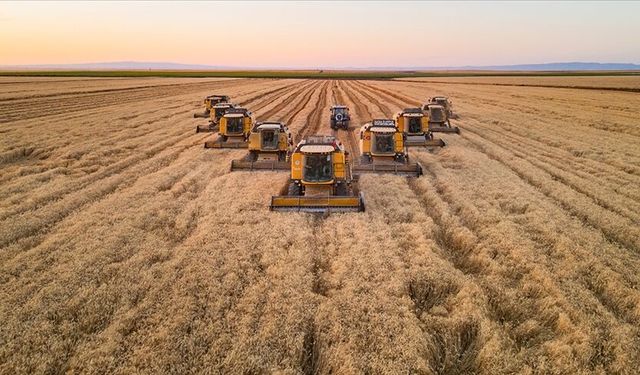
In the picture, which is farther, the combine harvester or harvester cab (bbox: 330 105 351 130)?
harvester cab (bbox: 330 105 351 130)

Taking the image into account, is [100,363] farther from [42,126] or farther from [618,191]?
[42,126]

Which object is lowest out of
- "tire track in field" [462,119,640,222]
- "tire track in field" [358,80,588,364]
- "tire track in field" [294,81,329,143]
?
"tire track in field" [358,80,588,364]

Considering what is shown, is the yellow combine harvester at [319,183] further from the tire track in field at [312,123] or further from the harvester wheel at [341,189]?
the tire track in field at [312,123]

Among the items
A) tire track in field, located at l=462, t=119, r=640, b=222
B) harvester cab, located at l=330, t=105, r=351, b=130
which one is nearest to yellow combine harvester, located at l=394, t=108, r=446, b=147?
tire track in field, located at l=462, t=119, r=640, b=222

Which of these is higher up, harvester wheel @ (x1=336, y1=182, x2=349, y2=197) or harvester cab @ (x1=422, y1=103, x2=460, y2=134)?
harvester cab @ (x1=422, y1=103, x2=460, y2=134)

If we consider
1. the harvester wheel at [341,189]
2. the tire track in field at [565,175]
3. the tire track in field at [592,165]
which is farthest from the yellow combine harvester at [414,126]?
the harvester wheel at [341,189]

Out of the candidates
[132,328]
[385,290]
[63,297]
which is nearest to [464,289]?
[385,290]

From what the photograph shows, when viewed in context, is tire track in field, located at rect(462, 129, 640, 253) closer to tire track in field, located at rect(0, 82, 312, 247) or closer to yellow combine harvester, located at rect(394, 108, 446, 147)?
yellow combine harvester, located at rect(394, 108, 446, 147)
